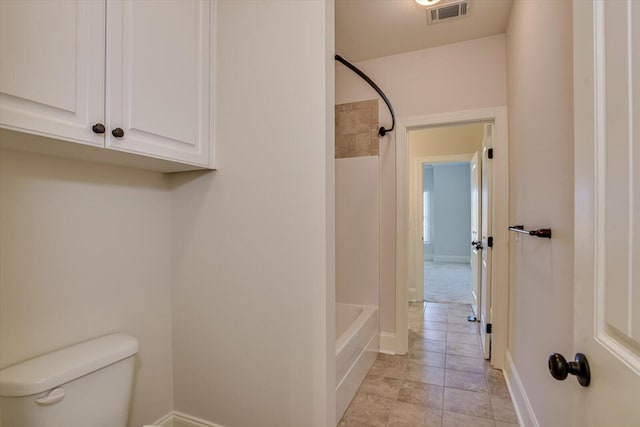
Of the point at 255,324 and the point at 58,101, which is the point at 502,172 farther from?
the point at 58,101

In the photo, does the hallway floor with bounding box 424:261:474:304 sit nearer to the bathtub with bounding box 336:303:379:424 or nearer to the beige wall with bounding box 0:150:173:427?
the bathtub with bounding box 336:303:379:424

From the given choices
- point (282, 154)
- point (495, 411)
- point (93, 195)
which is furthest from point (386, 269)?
point (93, 195)

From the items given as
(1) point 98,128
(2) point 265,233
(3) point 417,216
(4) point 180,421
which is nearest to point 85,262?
(1) point 98,128

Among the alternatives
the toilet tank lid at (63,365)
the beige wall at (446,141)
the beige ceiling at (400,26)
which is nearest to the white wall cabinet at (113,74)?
the toilet tank lid at (63,365)

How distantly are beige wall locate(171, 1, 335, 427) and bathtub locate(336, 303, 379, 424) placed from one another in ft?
1.36

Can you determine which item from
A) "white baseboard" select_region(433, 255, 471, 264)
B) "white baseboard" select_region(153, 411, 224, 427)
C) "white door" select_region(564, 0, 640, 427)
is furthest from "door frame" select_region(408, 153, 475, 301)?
"white baseboard" select_region(433, 255, 471, 264)

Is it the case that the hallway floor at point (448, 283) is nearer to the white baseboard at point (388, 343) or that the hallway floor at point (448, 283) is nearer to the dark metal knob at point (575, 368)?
the white baseboard at point (388, 343)

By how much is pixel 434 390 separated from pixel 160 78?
245 centimetres

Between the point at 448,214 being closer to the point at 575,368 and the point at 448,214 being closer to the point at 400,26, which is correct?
the point at 400,26

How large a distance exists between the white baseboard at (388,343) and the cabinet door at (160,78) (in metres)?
2.12

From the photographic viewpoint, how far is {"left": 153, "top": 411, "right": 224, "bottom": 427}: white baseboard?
156 centimetres

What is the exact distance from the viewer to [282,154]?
1379mm

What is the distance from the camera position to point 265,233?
141 centimetres

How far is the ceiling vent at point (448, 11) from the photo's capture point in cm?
196
